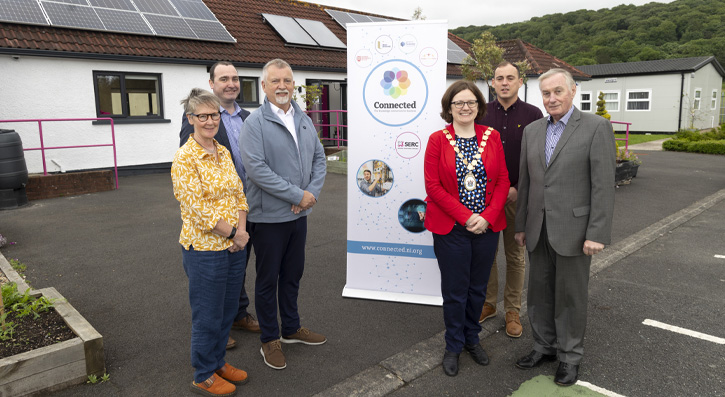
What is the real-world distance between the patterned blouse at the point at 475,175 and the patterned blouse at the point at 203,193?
1.52 meters

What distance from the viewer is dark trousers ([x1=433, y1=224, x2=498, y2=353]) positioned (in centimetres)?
344

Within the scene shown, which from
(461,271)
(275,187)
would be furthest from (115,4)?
(461,271)

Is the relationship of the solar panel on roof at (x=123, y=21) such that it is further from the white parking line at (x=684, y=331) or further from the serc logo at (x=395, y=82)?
the white parking line at (x=684, y=331)

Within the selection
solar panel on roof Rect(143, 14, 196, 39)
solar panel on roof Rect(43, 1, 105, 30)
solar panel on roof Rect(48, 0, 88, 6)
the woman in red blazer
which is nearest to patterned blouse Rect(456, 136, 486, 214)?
the woman in red blazer

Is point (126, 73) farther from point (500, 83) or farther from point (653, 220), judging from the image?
point (653, 220)

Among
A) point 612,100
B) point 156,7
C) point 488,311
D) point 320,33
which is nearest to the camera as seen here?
point 488,311

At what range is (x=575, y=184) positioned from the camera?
3213 millimetres

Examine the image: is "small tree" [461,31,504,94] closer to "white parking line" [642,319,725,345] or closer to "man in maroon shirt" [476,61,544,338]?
"man in maroon shirt" [476,61,544,338]

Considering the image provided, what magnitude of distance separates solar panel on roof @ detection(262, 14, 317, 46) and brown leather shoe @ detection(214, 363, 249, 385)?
1415 centimetres

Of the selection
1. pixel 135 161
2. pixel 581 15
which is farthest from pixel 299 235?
pixel 581 15

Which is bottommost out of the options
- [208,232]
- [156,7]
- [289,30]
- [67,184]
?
[67,184]

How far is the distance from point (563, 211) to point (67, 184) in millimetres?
9694

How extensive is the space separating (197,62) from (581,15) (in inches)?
2669

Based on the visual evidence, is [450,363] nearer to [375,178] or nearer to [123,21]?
[375,178]
